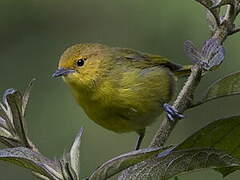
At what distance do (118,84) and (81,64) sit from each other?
324 mm

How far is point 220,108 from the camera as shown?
18.3 feet

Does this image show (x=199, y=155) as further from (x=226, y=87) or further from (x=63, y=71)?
(x=63, y=71)

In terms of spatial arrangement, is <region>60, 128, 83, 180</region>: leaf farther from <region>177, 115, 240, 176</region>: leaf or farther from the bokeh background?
the bokeh background

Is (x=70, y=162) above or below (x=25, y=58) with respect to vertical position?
above

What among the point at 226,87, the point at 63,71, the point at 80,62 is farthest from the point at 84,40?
the point at 226,87

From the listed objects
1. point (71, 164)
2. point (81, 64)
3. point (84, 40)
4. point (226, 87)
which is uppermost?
point (226, 87)

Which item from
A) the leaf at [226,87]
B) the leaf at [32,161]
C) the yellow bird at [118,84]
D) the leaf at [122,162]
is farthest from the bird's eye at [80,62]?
the leaf at [122,162]

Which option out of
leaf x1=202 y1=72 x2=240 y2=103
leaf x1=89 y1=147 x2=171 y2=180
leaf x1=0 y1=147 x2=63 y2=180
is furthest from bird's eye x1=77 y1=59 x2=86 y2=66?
leaf x1=89 y1=147 x2=171 y2=180

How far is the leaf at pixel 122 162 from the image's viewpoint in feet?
5.46

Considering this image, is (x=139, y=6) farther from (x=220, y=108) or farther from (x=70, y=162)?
(x=70, y=162)

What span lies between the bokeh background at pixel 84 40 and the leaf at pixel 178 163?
3.24 meters

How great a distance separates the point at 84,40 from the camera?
621cm

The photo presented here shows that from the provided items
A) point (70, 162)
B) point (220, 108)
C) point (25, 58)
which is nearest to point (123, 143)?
point (220, 108)

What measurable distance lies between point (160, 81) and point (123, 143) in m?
1.64
